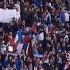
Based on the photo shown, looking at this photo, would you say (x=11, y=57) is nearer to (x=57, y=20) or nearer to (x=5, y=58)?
(x=5, y=58)

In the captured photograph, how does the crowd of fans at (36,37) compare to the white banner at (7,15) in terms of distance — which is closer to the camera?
the crowd of fans at (36,37)

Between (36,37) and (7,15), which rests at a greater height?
(7,15)

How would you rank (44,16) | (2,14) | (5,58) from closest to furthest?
1. (5,58)
2. (2,14)
3. (44,16)

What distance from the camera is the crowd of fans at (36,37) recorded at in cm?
1744

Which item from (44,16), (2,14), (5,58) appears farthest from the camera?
(44,16)

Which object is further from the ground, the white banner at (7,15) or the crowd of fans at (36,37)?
the white banner at (7,15)

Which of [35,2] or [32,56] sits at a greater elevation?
[35,2]

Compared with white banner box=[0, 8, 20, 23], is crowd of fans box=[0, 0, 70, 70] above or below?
below

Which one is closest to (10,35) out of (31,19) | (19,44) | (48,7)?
(19,44)

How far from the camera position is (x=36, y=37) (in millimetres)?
18781

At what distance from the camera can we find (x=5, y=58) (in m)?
17.1

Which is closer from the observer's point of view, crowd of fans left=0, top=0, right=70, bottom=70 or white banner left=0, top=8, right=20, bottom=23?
crowd of fans left=0, top=0, right=70, bottom=70

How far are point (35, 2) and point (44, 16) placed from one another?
2.94 feet

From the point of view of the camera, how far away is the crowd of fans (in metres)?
17.4
